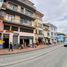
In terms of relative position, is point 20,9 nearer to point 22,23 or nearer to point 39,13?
point 22,23

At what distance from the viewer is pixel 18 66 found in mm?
12938

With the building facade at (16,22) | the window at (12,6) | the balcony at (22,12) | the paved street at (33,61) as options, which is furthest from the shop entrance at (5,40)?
the paved street at (33,61)

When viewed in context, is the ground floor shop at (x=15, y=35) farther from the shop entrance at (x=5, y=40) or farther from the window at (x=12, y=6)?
the window at (x=12, y=6)

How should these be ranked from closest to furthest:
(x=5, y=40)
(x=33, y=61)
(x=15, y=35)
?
1. (x=33, y=61)
2. (x=5, y=40)
3. (x=15, y=35)

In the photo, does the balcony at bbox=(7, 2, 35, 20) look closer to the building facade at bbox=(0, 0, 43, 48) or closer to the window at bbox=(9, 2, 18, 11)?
the building facade at bbox=(0, 0, 43, 48)

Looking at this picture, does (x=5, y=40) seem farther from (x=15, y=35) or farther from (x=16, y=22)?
(x=16, y=22)

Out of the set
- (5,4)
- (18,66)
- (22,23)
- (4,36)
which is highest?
(5,4)

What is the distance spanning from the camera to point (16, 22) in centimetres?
4391

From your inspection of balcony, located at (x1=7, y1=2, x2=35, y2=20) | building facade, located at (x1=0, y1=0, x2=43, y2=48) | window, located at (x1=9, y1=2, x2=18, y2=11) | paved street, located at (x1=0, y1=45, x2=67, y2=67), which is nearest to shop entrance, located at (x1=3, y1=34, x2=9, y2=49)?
building facade, located at (x1=0, y1=0, x2=43, y2=48)

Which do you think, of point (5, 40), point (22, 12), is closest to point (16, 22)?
point (22, 12)

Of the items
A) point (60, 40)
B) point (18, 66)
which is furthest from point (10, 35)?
point (60, 40)

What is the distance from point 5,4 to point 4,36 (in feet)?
24.4

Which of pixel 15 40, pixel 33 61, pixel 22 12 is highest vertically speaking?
pixel 22 12

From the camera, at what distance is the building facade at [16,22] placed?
39219 millimetres
